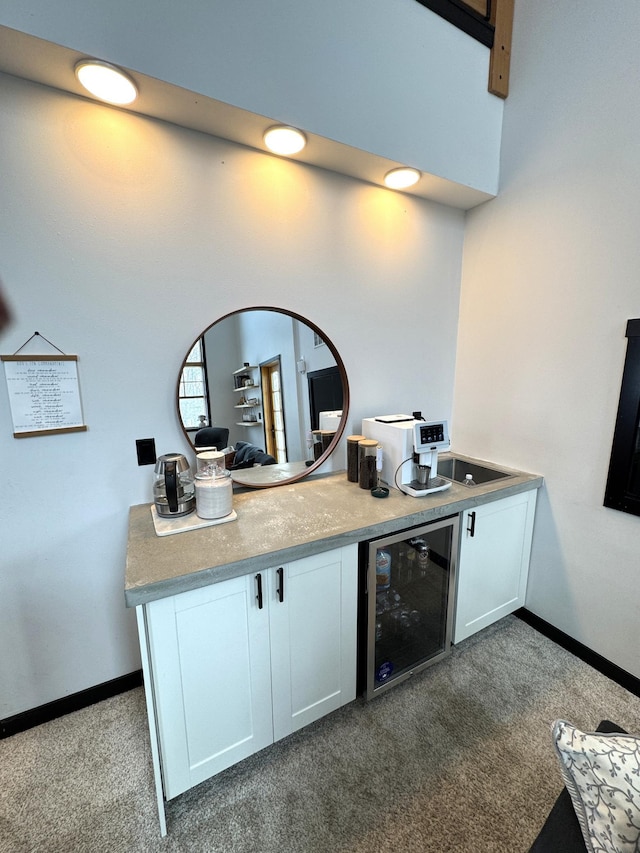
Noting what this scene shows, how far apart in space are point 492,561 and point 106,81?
2629 millimetres

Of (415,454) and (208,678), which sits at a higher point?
(415,454)

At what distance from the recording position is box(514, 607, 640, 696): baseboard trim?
1.65 metres

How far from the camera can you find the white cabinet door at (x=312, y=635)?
1.26 meters

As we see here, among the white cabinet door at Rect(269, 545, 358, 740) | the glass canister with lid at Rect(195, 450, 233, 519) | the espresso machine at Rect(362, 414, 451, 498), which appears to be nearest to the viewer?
the white cabinet door at Rect(269, 545, 358, 740)

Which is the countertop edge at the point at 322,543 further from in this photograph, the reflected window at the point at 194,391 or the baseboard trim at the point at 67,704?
the baseboard trim at the point at 67,704

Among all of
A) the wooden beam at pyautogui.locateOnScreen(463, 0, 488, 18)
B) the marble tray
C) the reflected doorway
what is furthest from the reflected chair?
the wooden beam at pyautogui.locateOnScreen(463, 0, 488, 18)

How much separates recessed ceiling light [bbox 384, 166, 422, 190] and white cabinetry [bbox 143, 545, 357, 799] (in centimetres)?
184

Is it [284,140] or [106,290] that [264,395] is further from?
[284,140]

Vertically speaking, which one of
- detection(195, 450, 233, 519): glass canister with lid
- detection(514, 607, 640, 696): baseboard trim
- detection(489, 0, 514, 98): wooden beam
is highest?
detection(489, 0, 514, 98): wooden beam

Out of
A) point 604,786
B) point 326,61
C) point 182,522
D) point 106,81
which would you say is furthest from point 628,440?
point 106,81

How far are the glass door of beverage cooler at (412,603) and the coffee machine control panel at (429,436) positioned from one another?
353 millimetres

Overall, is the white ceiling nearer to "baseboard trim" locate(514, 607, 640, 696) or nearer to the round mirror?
the round mirror

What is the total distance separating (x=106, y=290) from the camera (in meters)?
1.41

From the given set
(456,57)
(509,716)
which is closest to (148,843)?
(509,716)
